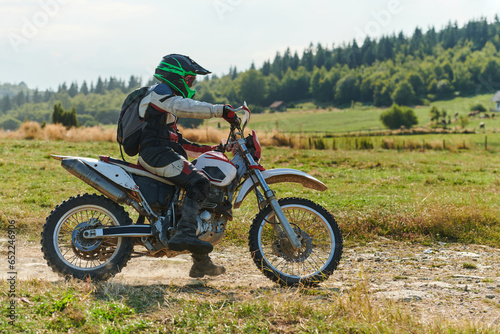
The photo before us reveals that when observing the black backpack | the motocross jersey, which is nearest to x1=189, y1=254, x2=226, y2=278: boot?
the motocross jersey

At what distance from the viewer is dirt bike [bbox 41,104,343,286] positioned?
5.29 metres

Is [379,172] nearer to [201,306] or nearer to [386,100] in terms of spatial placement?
[201,306]

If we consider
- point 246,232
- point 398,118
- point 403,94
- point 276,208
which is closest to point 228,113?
point 276,208

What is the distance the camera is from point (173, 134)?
5.57 meters

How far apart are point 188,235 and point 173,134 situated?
1184 millimetres

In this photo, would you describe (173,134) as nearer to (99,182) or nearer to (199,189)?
(199,189)

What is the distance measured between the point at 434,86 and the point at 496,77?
25828 millimetres

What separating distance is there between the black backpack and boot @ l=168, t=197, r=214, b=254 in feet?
2.84

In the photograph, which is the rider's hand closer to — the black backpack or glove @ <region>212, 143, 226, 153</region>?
glove @ <region>212, 143, 226, 153</region>

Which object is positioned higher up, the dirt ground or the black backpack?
the black backpack

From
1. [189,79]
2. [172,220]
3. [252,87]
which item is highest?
[252,87]

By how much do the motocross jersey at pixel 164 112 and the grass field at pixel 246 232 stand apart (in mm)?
1583

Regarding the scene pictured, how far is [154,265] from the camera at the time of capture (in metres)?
6.51

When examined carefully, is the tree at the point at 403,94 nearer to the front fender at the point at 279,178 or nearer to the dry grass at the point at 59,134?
the dry grass at the point at 59,134
